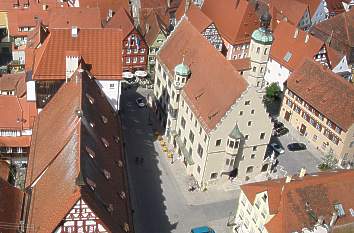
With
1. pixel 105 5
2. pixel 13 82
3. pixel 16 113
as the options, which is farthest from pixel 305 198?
pixel 105 5

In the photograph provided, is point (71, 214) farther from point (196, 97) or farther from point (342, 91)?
point (342, 91)

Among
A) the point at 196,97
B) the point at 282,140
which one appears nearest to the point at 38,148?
the point at 196,97

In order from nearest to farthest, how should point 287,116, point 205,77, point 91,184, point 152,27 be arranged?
1. point 91,184
2. point 205,77
3. point 287,116
4. point 152,27

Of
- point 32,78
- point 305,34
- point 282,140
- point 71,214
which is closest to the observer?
point 71,214

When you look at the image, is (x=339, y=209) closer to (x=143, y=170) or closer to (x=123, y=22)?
(x=143, y=170)

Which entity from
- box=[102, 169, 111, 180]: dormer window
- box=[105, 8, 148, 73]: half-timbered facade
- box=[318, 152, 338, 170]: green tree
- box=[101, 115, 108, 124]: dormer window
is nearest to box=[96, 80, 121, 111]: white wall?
box=[101, 115, 108, 124]: dormer window

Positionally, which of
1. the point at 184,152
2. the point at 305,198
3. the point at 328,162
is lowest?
the point at 305,198
